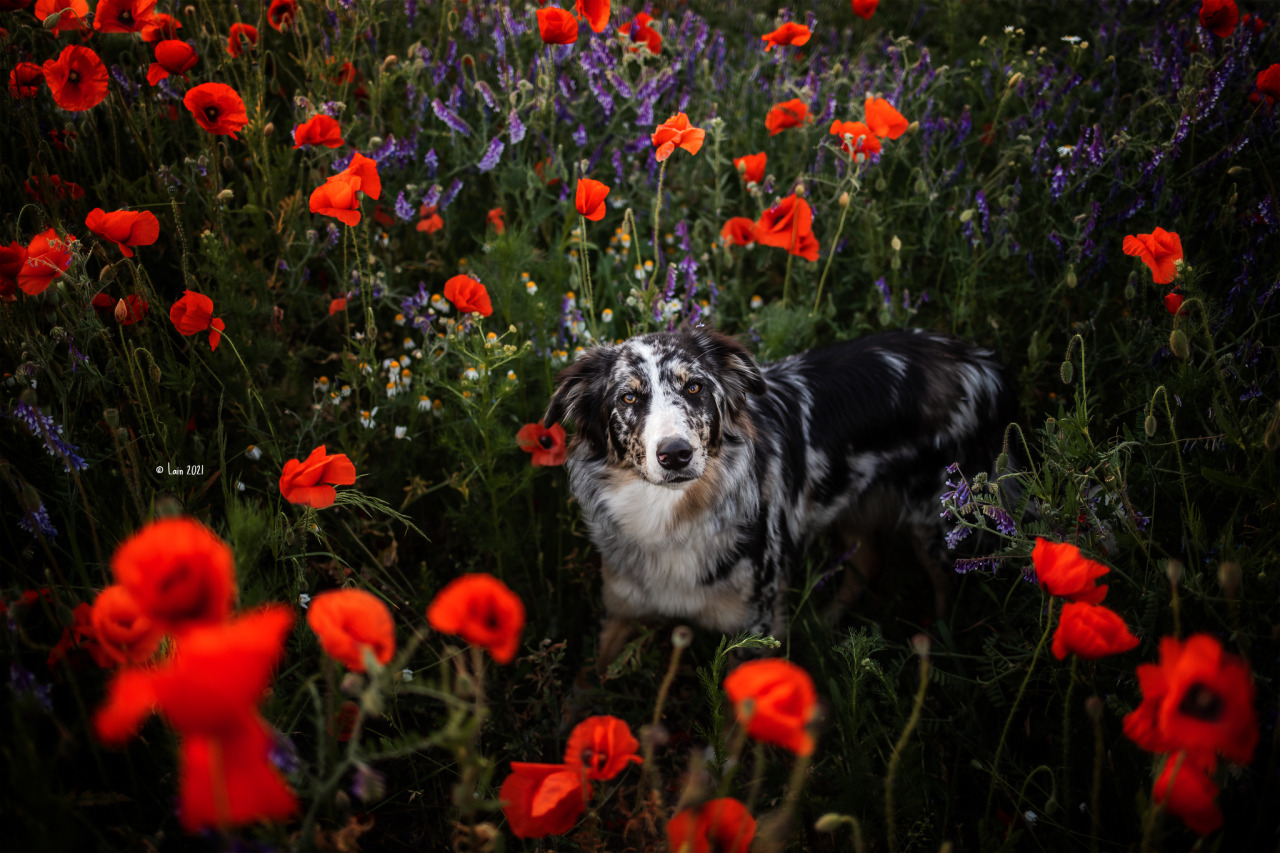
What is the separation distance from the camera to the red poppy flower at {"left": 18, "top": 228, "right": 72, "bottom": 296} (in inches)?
68.0

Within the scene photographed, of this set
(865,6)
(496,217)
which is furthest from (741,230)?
(865,6)

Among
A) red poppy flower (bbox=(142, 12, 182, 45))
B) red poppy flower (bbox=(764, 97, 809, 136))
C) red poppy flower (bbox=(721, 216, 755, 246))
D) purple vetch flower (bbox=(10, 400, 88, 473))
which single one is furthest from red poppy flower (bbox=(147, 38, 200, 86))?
red poppy flower (bbox=(764, 97, 809, 136))

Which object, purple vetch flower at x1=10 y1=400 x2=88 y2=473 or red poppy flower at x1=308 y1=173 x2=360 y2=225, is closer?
purple vetch flower at x1=10 y1=400 x2=88 y2=473

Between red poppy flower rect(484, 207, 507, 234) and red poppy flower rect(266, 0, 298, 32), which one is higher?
red poppy flower rect(266, 0, 298, 32)

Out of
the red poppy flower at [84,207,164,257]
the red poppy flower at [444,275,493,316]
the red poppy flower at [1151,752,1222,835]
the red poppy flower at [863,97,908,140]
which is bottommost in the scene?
the red poppy flower at [1151,752,1222,835]

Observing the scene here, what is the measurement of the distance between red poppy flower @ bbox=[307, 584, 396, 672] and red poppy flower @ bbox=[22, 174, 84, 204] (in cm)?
209

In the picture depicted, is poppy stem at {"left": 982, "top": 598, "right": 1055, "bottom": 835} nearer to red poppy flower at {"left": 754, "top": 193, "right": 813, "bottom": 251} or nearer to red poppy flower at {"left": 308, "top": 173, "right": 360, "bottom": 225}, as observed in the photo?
red poppy flower at {"left": 754, "top": 193, "right": 813, "bottom": 251}

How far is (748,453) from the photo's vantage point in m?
2.63

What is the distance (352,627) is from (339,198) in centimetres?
147

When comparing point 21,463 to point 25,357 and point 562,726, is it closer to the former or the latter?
point 25,357

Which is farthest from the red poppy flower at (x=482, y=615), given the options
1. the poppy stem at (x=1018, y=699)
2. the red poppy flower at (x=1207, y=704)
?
the poppy stem at (x=1018, y=699)

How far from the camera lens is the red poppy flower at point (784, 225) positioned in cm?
274

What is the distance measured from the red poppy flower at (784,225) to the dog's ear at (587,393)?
0.81 m

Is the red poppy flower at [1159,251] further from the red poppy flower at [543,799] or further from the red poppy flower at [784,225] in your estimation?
the red poppy flower at [543,799]
